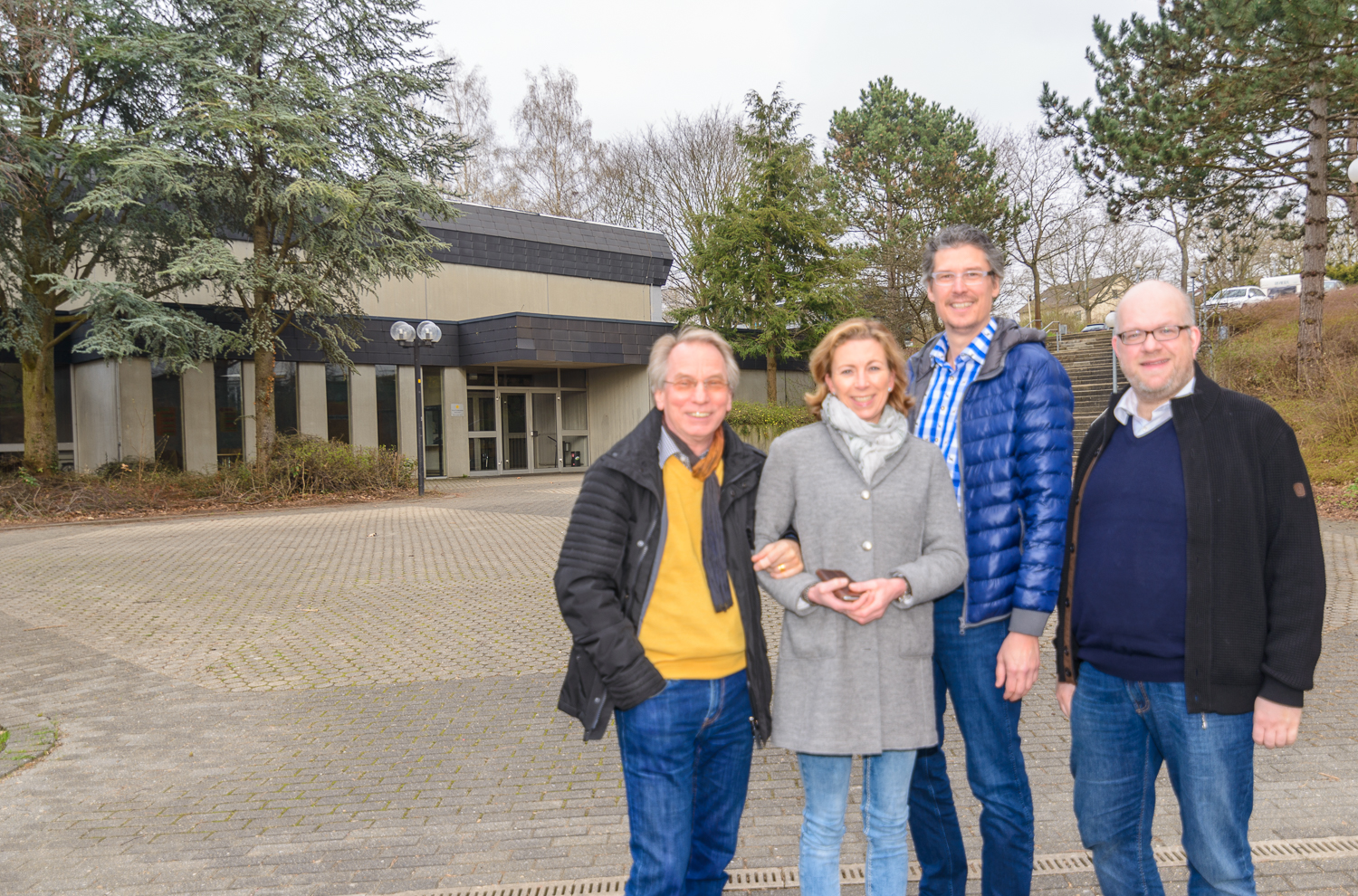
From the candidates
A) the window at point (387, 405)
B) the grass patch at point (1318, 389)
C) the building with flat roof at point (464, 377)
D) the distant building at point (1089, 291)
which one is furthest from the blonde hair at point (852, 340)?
the distant building at point (1089, 291)

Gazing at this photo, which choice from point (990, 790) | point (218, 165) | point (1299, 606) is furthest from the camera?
point (218, 165)

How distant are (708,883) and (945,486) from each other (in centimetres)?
125

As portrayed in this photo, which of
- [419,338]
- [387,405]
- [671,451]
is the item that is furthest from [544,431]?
[671,451]

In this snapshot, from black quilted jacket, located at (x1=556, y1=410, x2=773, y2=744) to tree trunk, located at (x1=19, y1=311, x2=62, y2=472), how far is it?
19.0 meters

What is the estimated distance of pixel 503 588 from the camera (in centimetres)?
889

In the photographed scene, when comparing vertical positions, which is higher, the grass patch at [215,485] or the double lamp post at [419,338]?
the double lamp post at [419,338]

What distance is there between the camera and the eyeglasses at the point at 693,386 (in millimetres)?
2367

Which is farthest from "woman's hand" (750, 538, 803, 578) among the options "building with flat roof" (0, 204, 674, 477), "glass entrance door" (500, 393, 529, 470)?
"glass entrance door" (500, 393, 529, 470)

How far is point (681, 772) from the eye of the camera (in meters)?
2.36

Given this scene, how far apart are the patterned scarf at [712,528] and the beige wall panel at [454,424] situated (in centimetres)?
2353

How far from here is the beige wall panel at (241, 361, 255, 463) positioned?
72.0 ft

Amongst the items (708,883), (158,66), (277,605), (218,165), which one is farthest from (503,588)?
(158,66)

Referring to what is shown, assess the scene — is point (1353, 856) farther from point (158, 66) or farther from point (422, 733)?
point (158, 66)

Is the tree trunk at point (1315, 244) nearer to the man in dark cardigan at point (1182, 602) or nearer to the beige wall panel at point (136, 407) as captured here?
the man in dark cardigan at point (1182, 602)
